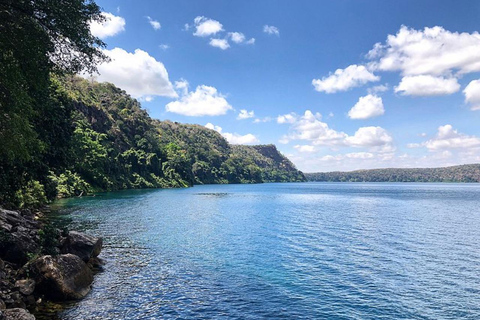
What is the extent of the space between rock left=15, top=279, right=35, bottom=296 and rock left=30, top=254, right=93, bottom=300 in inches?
17.0

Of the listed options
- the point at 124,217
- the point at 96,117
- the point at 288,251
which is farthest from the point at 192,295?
the point at 96,117

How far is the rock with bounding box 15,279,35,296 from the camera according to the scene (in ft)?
65.5

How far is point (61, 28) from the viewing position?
21359 mm

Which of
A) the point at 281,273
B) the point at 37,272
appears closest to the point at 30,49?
the point at 37,272

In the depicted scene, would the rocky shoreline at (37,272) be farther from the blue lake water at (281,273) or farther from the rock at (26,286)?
the blue lake water at (281,273)

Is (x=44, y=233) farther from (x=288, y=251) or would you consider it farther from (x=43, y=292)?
(x=288, y=251)

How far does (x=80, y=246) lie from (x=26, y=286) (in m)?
8.59

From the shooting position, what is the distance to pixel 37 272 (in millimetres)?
21625

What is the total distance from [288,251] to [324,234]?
13.0 metres

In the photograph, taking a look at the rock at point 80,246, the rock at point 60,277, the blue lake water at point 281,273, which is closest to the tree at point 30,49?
the rock at point 60,277

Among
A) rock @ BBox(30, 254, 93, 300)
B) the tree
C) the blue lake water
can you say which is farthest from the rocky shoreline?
the tree

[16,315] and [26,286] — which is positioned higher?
[16,315]

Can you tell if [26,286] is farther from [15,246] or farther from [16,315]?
[15,246]

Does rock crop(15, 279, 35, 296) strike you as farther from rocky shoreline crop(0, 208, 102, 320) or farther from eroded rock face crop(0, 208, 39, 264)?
eroded rock face crop(0, 208, 39, 264)
